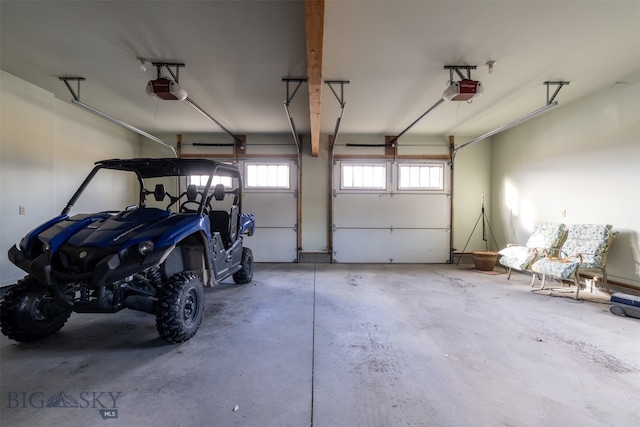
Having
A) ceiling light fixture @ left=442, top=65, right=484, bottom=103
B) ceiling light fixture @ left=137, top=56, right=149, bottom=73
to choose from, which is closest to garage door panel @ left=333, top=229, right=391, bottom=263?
ceiling light fixture @ left=442, top=65, right=484, bottom=103

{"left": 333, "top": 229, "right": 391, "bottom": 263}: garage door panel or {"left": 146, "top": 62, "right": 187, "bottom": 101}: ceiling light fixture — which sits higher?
{"left": 146, "top": 62, "right": 187, "bottom": 101}: ceiling light fixture

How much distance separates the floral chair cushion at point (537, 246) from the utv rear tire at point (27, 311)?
6267 mm

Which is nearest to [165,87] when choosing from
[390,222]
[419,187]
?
[390,222]

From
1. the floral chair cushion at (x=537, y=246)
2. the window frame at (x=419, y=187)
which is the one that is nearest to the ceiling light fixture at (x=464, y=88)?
the floral chair cushion at (x=537, y=246)

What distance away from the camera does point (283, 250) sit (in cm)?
670

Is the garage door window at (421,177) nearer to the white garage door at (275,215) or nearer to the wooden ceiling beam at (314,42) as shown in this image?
the white garage door at (275,215)

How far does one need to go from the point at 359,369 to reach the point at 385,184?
5.27 m

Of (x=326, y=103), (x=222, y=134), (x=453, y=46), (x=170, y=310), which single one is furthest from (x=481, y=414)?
(x=222, y=134)

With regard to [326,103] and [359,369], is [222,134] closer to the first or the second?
[326,103]

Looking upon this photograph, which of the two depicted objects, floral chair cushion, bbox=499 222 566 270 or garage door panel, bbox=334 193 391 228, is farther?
garage door panel, bbox=334 193 391 228

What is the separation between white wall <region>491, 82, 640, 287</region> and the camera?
3854mm

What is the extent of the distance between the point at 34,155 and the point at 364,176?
244 inches

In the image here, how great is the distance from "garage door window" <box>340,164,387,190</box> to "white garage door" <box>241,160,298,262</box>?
1.30 m

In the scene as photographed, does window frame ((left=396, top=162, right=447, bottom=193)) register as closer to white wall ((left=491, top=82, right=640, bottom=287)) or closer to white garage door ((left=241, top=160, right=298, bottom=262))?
white wall ((left=491, top=82, right=640, bottom=287))
